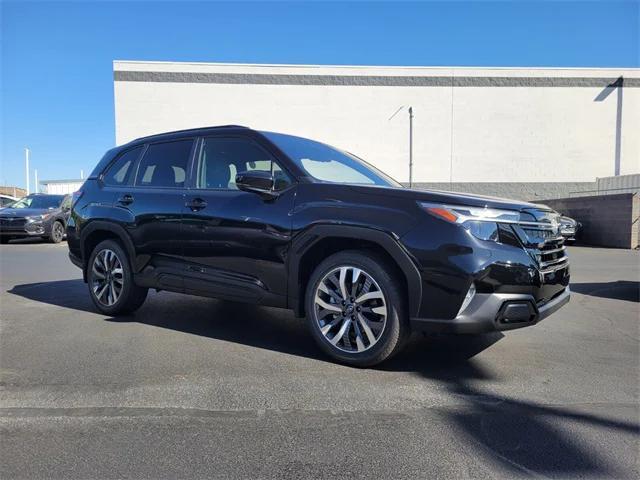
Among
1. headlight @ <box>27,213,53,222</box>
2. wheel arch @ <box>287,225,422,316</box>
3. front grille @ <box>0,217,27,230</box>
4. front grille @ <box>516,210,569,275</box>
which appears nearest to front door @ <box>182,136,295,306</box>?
wheel arch @ <box>287,225,422,316</box>

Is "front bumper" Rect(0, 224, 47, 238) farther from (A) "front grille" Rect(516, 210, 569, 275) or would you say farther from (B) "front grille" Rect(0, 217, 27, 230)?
(A) "front grille" Rect(516, 210, 569, 275)

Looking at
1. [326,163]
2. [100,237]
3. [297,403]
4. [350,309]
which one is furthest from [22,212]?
[297,403]

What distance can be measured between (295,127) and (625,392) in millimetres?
26527

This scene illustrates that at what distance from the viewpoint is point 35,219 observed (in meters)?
16.2

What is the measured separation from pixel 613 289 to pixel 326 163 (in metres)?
5.68

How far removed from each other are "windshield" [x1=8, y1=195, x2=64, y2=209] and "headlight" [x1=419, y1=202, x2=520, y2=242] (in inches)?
Answer: 664

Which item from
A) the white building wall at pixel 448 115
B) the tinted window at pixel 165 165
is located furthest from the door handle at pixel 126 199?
the white building wall at pixel 448 115

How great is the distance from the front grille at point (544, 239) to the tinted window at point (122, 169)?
4.14 metres

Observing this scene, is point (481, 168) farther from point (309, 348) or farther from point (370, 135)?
point (309, 348)

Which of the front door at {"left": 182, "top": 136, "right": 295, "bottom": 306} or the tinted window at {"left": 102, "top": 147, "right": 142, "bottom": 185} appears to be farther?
the tinted window at {"left": 102, "top": 147, "right": 142, "bottom": 185}

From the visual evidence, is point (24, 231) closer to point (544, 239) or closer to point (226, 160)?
point (226, 160)

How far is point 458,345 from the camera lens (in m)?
4.59

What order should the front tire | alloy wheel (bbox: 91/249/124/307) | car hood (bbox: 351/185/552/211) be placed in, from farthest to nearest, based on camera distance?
alloy wheel (bbox: 91/249/124/307) → the front tire → car hood (bbox: 351/185/552/211)

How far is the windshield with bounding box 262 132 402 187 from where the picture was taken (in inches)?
174
